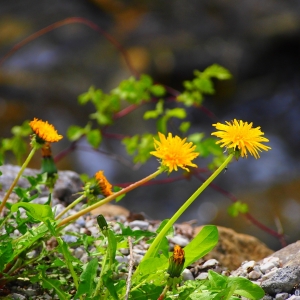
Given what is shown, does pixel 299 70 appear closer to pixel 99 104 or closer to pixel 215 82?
pixel 215 82

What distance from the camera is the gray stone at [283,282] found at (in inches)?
55.7

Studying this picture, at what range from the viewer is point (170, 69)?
7164mm

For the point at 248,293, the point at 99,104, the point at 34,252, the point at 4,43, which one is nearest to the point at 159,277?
the point at 248,293

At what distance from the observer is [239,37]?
748 cm

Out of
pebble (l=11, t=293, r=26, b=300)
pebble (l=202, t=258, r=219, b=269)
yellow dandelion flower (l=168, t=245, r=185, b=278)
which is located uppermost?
pebble (l=11, t=293, r=26, b=300)

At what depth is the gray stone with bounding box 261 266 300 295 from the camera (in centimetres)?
141

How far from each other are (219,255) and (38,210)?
100 cm

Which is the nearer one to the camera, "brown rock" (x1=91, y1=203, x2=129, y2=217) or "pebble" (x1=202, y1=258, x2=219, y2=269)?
"pebble" (x1=202, y1=258, x2=219, y2=269)

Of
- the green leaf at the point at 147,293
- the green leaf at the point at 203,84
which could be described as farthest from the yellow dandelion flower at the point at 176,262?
the green leaf at the point at 203,84

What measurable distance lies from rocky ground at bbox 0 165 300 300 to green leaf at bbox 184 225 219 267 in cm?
19

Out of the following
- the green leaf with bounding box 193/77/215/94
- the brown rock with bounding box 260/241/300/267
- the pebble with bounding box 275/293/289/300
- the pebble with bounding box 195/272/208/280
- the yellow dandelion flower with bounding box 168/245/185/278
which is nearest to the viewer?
the yellow dandelion flower with bounding box 168/245/185/278

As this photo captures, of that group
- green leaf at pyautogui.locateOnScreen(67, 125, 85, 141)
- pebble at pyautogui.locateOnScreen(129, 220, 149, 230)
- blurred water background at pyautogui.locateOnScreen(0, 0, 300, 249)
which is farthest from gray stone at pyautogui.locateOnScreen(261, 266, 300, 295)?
blurred water background at pyautogui.locateOnScreen(0, 0, 300, 249)

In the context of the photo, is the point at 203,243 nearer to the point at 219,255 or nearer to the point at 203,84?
the point at 219,255

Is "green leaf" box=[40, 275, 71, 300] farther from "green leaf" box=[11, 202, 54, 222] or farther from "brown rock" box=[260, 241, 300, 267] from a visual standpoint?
"brown rock" box=[260, 241, 300, 267]
